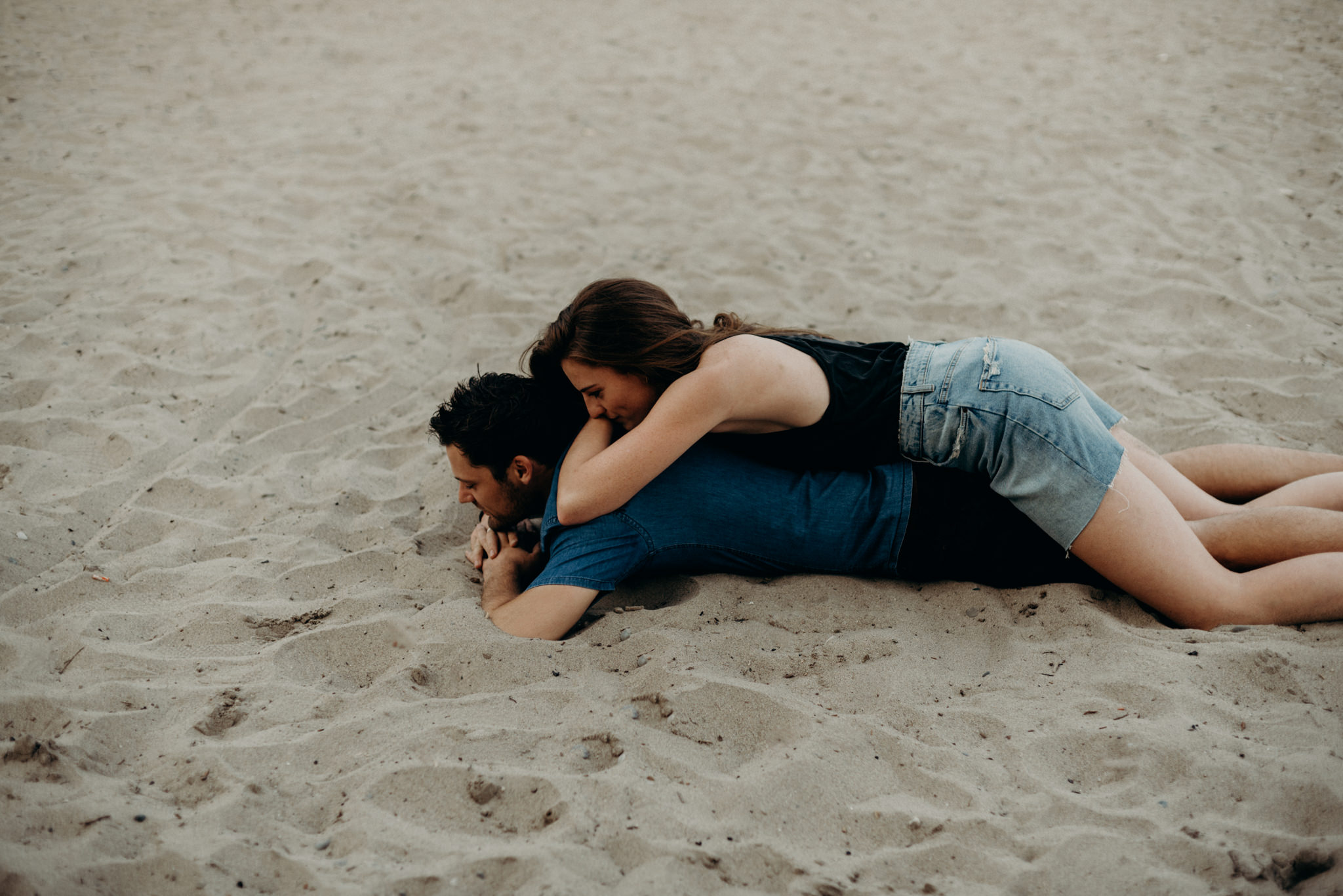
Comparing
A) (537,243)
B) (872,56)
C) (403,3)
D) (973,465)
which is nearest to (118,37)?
(403,3)

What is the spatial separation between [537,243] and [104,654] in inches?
129

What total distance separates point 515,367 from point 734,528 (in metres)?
1.73

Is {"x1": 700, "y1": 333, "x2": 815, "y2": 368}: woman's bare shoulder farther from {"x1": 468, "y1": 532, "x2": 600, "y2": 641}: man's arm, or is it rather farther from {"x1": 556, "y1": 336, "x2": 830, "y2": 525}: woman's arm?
{"x1": 468, "y1": 532, "x2": 600, "y2": 641}: man's arm

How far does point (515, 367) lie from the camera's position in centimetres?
402

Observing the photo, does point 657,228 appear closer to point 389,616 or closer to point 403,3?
point 389,616

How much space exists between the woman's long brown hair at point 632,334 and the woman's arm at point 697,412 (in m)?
0.07

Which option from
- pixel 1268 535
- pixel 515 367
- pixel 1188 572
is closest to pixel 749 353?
pixel 1188 572

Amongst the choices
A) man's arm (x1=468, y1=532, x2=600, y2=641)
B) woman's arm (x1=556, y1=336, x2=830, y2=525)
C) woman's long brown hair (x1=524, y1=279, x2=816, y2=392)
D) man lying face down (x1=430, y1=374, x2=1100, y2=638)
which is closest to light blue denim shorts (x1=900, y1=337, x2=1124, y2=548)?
man lying face down (x1=430, y1=374, x2=1100, y2=638)

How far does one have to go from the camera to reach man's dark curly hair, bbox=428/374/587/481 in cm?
276

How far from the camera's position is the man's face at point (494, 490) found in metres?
2.80

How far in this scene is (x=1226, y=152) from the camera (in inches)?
225

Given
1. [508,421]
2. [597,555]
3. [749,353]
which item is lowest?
[597,555]

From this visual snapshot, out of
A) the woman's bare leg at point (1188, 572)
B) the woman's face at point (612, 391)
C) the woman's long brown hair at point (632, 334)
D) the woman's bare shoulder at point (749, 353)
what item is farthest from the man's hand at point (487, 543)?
the woman's bare leg at point (1188, 572)

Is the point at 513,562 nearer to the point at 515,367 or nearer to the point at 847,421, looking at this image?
the point at 847,421
